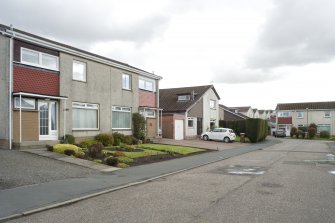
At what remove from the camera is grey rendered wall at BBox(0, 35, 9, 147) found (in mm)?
16844

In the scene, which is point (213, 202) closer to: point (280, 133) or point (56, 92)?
point (56, 92)

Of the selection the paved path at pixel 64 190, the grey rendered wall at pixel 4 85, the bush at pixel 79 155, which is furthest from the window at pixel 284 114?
the grey rendered wall at pixel 4 85

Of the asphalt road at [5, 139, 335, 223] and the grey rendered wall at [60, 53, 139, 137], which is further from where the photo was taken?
the grey rendered wall at [60, 53, 139, 137]

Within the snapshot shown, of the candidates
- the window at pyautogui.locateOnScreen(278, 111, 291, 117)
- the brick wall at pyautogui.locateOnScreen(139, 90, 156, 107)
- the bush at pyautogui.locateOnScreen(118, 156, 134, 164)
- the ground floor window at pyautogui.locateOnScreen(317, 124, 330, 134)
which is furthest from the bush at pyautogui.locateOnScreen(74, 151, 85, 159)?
the window at pyautogui.locateOnScreen(278, 111, 291, 117)

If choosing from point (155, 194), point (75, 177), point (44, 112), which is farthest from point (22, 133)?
point (155, 194)

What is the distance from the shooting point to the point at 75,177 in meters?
12.1

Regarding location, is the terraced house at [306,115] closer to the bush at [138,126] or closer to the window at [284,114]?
the window at [284,114]

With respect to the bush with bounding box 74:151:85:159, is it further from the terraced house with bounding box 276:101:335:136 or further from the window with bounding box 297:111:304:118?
the window with bounding box 297:111:304:118

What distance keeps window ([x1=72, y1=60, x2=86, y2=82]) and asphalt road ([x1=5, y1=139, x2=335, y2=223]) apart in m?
11.5

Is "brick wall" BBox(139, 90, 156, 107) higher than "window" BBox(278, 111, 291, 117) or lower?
higher

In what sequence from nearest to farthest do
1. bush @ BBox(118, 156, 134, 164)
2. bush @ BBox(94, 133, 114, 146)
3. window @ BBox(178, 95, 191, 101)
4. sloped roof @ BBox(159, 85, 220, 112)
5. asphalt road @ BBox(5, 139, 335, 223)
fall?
asphalt road @ BBox(5, 139, 335, 223) → bush @ BBox(118, 156, 134, 164) → bush @ BBox(94, 133, 114, 146) → sloped roof @ BBox(159, 85, 220, 112) → window @ BBox(178, 95, 191, 101)

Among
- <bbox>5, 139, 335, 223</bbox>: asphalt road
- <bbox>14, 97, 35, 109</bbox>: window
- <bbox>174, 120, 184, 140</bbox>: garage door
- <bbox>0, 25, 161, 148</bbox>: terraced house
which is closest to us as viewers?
<bbox>5, 139, 335, 223</bbox>: asphalt road

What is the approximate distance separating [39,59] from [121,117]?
27.8 ft

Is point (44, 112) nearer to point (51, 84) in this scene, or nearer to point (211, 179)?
point (51, 84)
